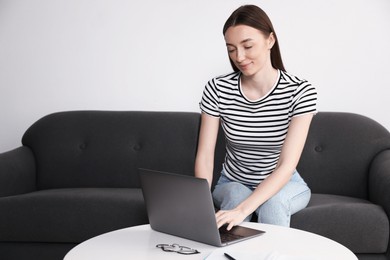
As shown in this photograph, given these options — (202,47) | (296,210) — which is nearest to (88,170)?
(202,47)

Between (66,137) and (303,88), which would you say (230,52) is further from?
(66,137)

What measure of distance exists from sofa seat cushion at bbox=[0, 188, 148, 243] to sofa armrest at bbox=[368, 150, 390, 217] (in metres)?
1.12

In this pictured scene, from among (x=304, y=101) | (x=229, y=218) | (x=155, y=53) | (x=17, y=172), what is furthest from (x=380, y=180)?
(x=17, y=172)

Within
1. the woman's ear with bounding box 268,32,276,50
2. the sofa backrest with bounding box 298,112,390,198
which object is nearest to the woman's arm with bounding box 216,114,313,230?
the woman's ear with bounding box 268,32,276,50

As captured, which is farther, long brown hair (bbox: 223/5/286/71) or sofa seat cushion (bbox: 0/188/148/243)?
sofa seat cushion (bbox: 0/188/148/243)

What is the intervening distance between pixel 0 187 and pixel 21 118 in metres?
0.87

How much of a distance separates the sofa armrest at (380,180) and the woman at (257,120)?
0.47m

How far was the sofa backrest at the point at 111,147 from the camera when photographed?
328cm

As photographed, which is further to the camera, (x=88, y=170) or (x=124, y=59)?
(x=124, y=59)

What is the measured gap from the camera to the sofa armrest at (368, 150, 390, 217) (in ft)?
8.82

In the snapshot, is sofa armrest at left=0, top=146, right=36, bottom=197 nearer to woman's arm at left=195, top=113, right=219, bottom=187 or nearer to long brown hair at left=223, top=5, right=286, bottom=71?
woman's arm at left=195, top=113, right=219, bottom=187

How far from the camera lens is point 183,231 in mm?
1771

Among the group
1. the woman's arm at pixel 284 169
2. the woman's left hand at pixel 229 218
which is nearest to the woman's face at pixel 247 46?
the woman's arm at pixel 284 169

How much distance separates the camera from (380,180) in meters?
2.80
